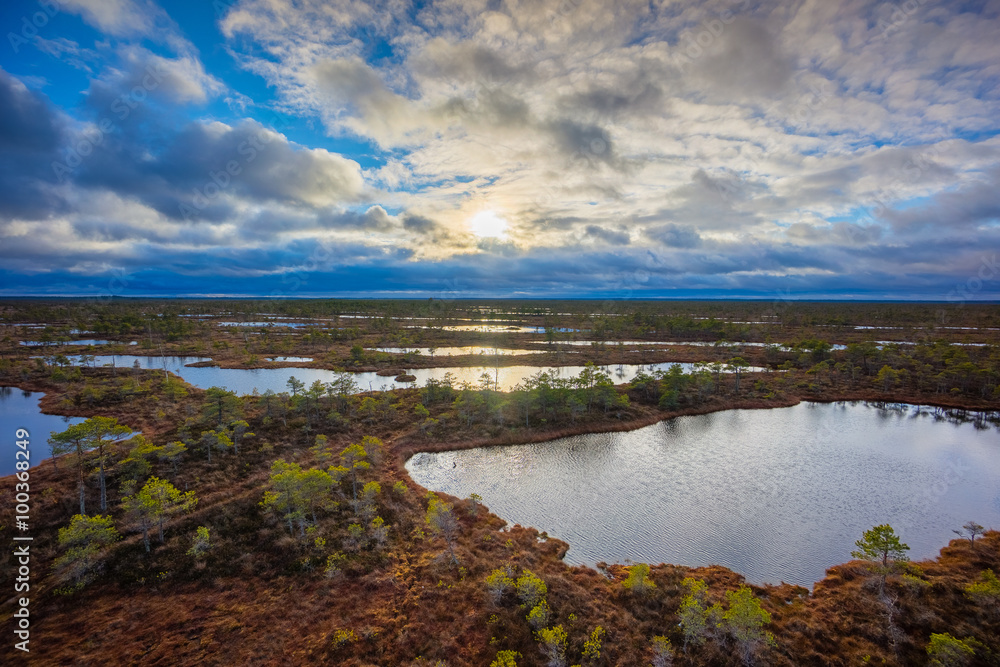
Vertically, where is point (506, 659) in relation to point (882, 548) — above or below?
below

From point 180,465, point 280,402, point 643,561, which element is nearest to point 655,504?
point 643,561

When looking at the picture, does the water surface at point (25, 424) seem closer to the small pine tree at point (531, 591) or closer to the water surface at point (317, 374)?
the water surface at point (317, 374)

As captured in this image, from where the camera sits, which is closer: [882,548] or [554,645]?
[554,645]

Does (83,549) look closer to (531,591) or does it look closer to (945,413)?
(531,591)

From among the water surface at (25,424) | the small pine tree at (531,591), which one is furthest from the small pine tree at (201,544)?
the water surface at (25,424)

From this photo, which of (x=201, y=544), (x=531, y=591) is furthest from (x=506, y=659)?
(x=201, y=544)

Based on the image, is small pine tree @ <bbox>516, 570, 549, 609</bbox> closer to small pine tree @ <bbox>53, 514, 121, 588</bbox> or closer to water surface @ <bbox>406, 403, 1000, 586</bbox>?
water surface @ <bbox>406, 403, 1000, 586</bbox>

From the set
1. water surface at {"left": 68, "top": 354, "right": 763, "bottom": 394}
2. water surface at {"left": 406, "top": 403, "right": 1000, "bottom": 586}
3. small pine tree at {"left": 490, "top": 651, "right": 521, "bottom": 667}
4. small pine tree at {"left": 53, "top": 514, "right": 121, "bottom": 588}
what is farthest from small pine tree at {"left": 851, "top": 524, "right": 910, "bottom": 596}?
water surface at {"left": 68, "top": 354, "right": 763, "bottom": 394}
